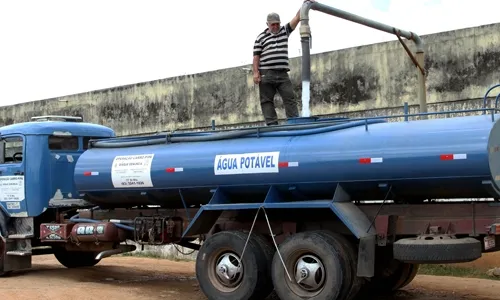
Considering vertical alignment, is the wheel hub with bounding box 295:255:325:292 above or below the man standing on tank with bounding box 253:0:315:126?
below

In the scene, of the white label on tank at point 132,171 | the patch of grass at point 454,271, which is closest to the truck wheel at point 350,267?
the white label on tank at point 132,171

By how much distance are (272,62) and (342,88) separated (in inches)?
133

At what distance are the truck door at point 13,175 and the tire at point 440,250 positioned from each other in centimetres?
674

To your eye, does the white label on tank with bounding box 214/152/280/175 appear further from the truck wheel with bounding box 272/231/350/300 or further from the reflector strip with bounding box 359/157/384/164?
Result: the reflector strip with bounding box 359/157/384/164

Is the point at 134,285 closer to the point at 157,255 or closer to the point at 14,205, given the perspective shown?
the point at 14,205

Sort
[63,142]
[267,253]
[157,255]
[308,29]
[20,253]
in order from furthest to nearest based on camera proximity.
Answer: [157,255], [63,142], [20,253], [308,29], [267,253]

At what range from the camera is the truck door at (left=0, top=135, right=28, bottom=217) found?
38.7 feet

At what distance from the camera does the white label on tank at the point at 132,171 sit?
9984 millimetres

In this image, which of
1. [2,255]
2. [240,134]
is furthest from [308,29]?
[2,255]

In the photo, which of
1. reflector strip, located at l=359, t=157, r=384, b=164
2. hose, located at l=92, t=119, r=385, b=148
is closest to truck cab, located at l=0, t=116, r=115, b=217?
hose, located at l=92, t=119, r=385, b=148

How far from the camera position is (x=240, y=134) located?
31.0 feet

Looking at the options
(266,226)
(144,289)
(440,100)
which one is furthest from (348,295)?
(440,100)

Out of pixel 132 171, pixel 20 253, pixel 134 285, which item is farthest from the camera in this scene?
pixel 20 253

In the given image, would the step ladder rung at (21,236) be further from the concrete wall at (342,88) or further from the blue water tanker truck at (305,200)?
the concrete wall at (342,88)
